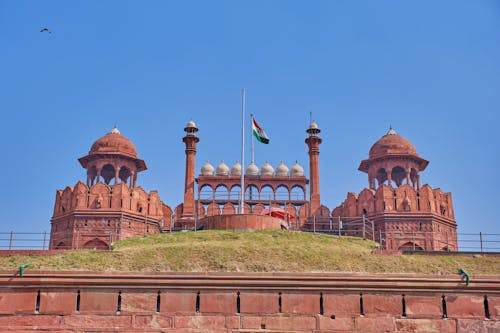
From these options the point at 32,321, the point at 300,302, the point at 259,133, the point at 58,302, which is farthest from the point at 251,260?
the point at 259,133

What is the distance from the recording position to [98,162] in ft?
120

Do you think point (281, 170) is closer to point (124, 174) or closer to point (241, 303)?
point (124, 174)

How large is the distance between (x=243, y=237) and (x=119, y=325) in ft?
23.1

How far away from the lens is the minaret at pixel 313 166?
37688 mm

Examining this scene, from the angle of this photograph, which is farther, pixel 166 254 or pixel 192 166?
pixel 192 166

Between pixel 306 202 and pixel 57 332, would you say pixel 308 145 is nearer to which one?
pixel 306 202

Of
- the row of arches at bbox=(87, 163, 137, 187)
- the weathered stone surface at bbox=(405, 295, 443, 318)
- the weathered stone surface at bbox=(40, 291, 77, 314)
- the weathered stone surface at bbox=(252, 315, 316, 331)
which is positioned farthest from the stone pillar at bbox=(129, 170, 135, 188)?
the weathered stone surface at bbox=(405, 295, 443, 318)

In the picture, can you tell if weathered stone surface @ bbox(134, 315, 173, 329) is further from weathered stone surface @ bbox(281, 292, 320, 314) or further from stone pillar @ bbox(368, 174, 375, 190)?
stone pillar @ bbox(368, 174, 375, 190)

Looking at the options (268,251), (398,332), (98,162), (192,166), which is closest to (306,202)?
(192,166)

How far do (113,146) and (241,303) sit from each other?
22.6 meters

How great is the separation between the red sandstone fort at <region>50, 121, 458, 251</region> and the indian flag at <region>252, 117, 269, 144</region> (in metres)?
4.15

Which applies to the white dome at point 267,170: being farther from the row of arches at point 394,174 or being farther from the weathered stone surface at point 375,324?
the weathered stone surface at point 375,324

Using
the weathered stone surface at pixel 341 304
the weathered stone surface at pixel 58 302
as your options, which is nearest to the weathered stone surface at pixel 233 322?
the weathered stone surface at pixel 341 304

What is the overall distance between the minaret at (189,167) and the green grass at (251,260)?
54.6ft
